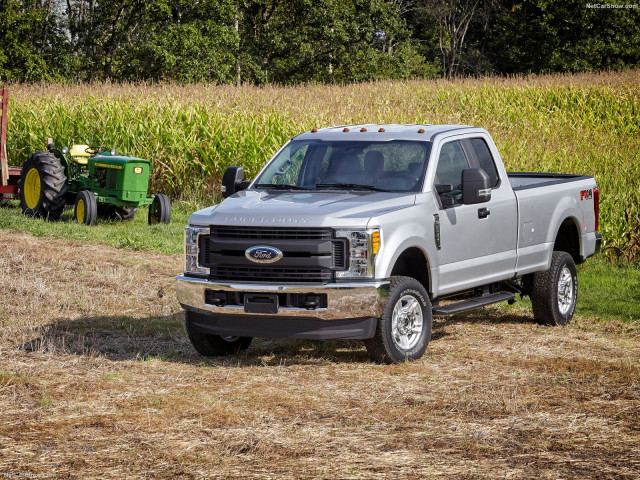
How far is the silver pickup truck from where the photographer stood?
334 inches

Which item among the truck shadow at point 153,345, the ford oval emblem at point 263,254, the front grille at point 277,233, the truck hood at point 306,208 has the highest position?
the truck hood at point 306,208

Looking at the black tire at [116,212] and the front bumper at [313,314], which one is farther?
the black tire at [116,212]

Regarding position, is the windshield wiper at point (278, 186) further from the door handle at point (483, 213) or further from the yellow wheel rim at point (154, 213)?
the yellow wheel rim at point (154, 213)

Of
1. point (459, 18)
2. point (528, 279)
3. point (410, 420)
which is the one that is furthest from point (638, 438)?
point (459, 18)

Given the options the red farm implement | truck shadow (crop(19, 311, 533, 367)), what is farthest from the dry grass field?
the red farm implement

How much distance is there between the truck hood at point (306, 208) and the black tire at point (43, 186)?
9.99m

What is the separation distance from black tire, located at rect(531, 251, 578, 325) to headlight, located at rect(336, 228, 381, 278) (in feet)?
10.6

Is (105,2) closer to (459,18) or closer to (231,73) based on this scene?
(231,73)

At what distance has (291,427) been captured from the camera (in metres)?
6.93

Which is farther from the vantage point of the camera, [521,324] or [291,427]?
[521,324]

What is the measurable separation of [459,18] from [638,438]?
6756cm

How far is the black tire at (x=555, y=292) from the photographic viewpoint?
36.4 ft

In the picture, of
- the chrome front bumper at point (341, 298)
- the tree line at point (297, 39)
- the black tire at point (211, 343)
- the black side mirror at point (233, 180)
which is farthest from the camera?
the tree line at point (297, 39)

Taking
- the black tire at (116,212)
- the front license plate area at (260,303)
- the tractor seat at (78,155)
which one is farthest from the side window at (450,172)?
the tractor seat at (78,155)
